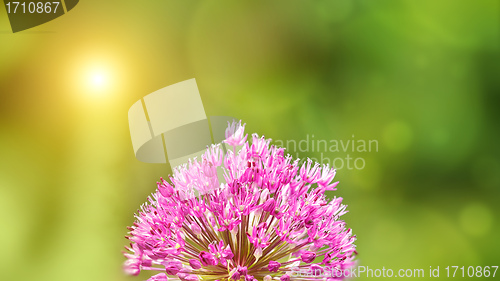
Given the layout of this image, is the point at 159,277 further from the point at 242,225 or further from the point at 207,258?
the point at 242,225

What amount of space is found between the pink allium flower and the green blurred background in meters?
0.91

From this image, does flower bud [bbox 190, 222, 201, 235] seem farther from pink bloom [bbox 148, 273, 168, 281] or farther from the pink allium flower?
pink bloom [bbox 148, 273, 168, 281]

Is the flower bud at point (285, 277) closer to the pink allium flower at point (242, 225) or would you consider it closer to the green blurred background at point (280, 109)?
the pink allium flower at point (242, 225)

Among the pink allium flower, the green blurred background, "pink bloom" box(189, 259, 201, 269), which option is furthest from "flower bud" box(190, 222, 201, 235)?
the green blurred background

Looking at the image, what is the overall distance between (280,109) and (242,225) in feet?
4.97

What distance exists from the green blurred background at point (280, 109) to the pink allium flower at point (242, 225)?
0.91 metres

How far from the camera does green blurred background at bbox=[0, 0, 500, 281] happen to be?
7.88 feet

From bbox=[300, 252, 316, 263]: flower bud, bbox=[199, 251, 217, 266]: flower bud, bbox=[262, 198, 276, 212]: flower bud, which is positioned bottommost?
bbox=[199, 251, 217, 266]: flower bud

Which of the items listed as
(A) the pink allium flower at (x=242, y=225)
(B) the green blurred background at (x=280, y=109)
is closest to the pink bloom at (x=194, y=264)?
(A) the pink allium flower at (x=242, y=225)

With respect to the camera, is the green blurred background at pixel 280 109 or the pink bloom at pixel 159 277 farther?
the green blurred background at pixel 280 109

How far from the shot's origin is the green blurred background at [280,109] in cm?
240

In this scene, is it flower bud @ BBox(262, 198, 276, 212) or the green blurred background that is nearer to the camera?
flower bud @ BBox(262, 198, 276, 212)

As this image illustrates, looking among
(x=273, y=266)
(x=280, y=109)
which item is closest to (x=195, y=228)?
(x=273, y=266)

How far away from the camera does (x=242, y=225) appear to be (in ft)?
4.29
